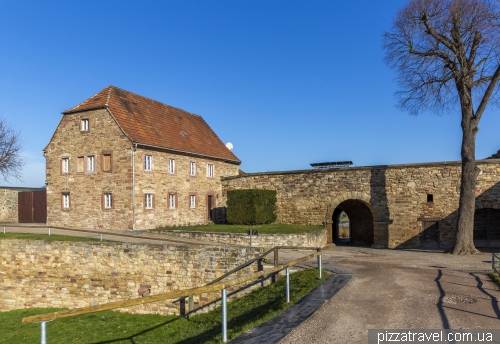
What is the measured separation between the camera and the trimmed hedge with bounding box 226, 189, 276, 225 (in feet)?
81.1

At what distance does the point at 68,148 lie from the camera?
24.4 meters

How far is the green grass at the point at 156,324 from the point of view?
388 inches

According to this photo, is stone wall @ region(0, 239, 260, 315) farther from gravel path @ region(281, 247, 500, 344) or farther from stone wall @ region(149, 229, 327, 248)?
stone wall @ region(149, 229, 327, 248)

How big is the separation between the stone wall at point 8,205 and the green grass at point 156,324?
57.8 feet

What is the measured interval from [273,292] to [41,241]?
1094 centimetres

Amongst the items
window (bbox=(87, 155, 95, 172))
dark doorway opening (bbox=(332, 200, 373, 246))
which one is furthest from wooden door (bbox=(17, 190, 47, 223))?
dark doorway opening (bbox=(332, 200, 373, 246))

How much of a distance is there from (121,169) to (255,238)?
28.3 ft

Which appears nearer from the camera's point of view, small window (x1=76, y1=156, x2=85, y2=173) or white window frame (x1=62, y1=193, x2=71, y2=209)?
small window (x1=76, y1=156, x2=85, y2=173)

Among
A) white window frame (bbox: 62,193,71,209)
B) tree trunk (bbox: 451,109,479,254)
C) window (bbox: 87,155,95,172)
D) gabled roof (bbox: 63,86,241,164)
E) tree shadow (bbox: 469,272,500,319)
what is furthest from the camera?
white window frame (bbox: 62,193,71,209)

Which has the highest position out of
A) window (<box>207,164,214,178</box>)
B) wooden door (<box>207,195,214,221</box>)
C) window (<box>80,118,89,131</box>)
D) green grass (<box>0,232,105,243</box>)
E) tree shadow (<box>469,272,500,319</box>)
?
window (<box>80,118,89,131</box>)

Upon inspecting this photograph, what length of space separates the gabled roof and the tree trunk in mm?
15634

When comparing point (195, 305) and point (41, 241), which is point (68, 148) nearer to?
point (41, 241)

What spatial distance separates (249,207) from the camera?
2480 centimetres

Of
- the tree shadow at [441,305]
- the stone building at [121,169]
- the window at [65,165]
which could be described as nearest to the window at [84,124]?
the stone building at [121,169]
